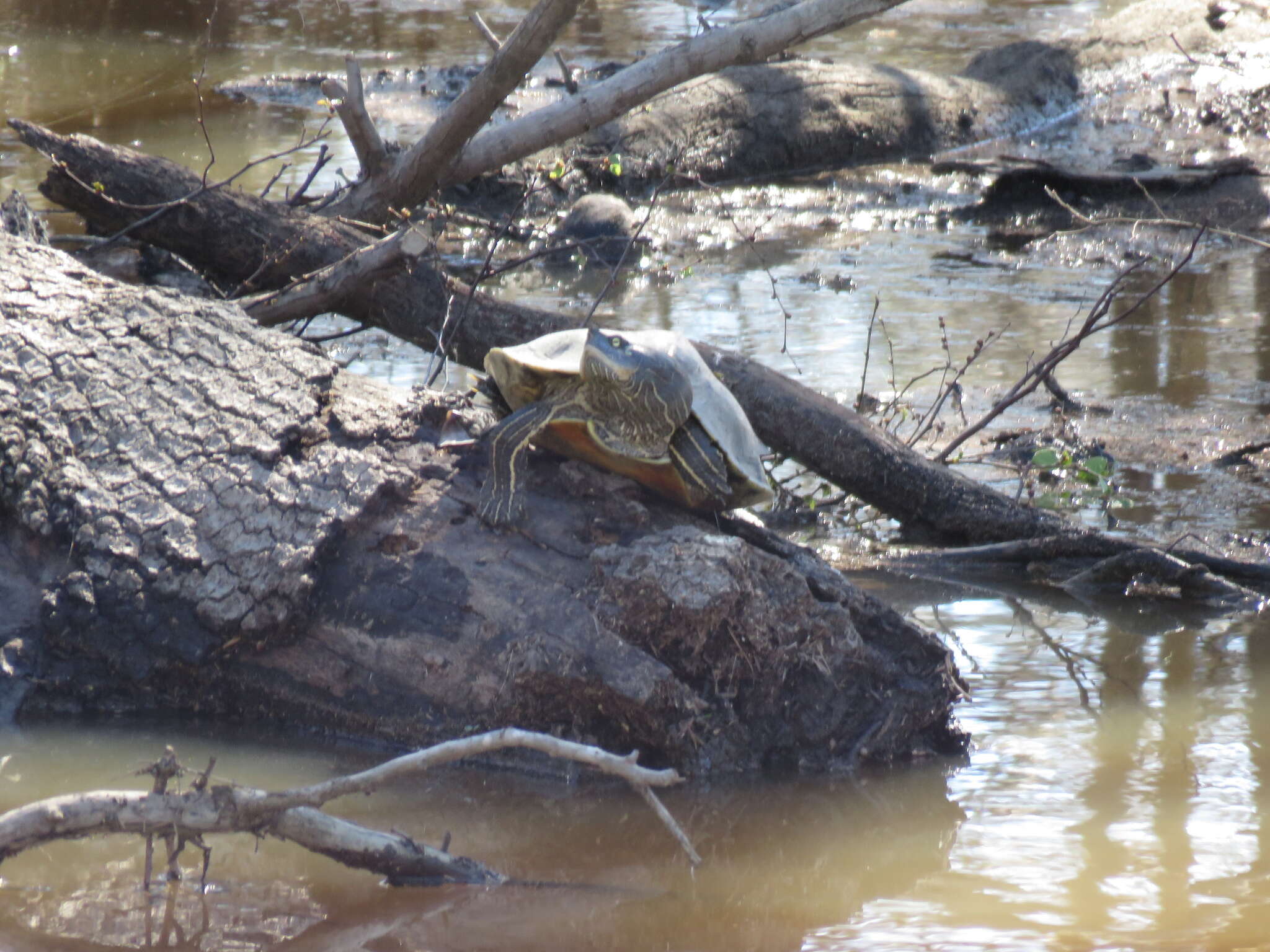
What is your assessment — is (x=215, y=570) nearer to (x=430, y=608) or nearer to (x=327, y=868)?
(x=430, y=608)

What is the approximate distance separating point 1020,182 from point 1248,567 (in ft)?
20.0

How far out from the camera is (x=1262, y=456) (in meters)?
5.14

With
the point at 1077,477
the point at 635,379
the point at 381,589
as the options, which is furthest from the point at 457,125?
the point at 1077,477

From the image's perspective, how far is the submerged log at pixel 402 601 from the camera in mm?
2953

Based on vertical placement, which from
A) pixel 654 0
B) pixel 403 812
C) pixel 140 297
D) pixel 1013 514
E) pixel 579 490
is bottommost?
pixel 403 812

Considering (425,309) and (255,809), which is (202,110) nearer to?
(425,309)

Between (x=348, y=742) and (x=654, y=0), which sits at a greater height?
(x=654, y=0)

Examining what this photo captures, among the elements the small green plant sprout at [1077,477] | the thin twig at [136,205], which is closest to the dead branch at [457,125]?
the thin twig at [136,205]

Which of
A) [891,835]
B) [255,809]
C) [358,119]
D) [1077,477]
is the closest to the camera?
[255,809]

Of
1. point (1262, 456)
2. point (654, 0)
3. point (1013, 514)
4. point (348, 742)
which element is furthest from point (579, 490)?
point (654, 0)

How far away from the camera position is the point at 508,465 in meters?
3.13

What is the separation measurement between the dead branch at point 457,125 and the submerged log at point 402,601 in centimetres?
219

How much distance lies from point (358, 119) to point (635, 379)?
243 cm

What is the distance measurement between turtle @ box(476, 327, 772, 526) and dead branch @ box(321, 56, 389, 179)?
2.04 metres
